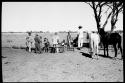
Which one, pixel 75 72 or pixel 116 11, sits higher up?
pixel 116 11

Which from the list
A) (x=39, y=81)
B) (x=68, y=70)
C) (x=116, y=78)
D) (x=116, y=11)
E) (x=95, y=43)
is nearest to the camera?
(x=39, y=81)

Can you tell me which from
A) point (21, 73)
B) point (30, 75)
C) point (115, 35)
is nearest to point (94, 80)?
point (30, 75)

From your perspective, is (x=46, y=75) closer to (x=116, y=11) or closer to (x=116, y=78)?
(x=116, y=78)

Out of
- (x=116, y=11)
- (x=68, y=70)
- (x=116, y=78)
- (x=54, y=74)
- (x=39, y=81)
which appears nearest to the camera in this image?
(x=39, y=81)

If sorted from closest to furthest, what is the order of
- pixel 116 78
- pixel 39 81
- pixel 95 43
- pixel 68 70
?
pixel 39 81, pixel 116 78, pixel 68 70, pixel 95 43

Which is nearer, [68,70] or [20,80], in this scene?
[20,80]

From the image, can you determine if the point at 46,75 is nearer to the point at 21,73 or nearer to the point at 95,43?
the point at 21,73

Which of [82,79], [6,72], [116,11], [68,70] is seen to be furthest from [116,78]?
[116,11]

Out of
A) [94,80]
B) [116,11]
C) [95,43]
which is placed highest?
[116,11]

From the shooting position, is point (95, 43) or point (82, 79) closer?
point (82, 79)

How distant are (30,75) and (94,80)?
2.78 m

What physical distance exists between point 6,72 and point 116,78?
198 inches

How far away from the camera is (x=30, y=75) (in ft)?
24.9

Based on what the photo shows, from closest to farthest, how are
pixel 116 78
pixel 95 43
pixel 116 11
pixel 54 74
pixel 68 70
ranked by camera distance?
pixel 116 78 → pixel 54 74 → pixel 68 70 → pixel 95 43 → pixel 116 11
